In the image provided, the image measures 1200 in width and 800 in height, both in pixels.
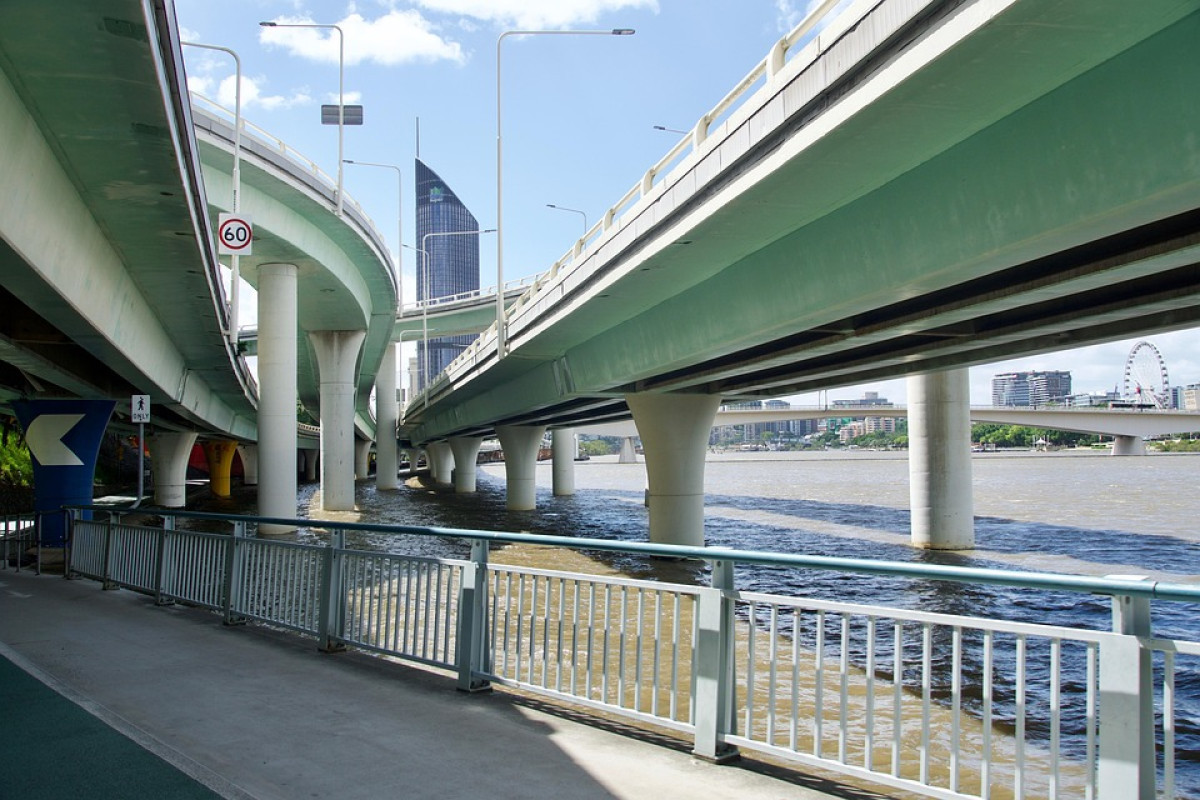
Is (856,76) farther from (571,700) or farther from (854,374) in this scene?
(854,374)

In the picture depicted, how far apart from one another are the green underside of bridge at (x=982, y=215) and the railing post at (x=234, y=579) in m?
6.20

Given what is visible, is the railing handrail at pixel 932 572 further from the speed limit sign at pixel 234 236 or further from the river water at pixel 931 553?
the speed limit sign at pixel 234 236

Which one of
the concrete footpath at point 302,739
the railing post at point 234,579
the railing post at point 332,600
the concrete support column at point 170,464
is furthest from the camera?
the concrete support column at point 170,464

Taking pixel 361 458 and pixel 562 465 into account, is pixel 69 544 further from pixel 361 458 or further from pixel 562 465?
pixel 361 458

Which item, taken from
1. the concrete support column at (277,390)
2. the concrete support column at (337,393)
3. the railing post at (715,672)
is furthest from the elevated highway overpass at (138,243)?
the railing post at (715,672)

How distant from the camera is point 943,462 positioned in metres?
23.8

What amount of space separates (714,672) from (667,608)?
35.2 feet

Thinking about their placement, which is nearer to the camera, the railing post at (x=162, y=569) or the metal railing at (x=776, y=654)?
the metal railing at (x=776, y=654)

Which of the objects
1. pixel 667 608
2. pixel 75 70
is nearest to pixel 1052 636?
pixel 75 70

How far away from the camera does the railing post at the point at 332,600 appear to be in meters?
7.99

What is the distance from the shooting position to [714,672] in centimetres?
514

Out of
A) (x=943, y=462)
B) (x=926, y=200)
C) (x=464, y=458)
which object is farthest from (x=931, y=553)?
(x=464, y=458)

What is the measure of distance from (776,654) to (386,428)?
64617 millimetres

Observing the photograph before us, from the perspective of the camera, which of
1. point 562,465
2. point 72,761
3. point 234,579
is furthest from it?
point 562,465
